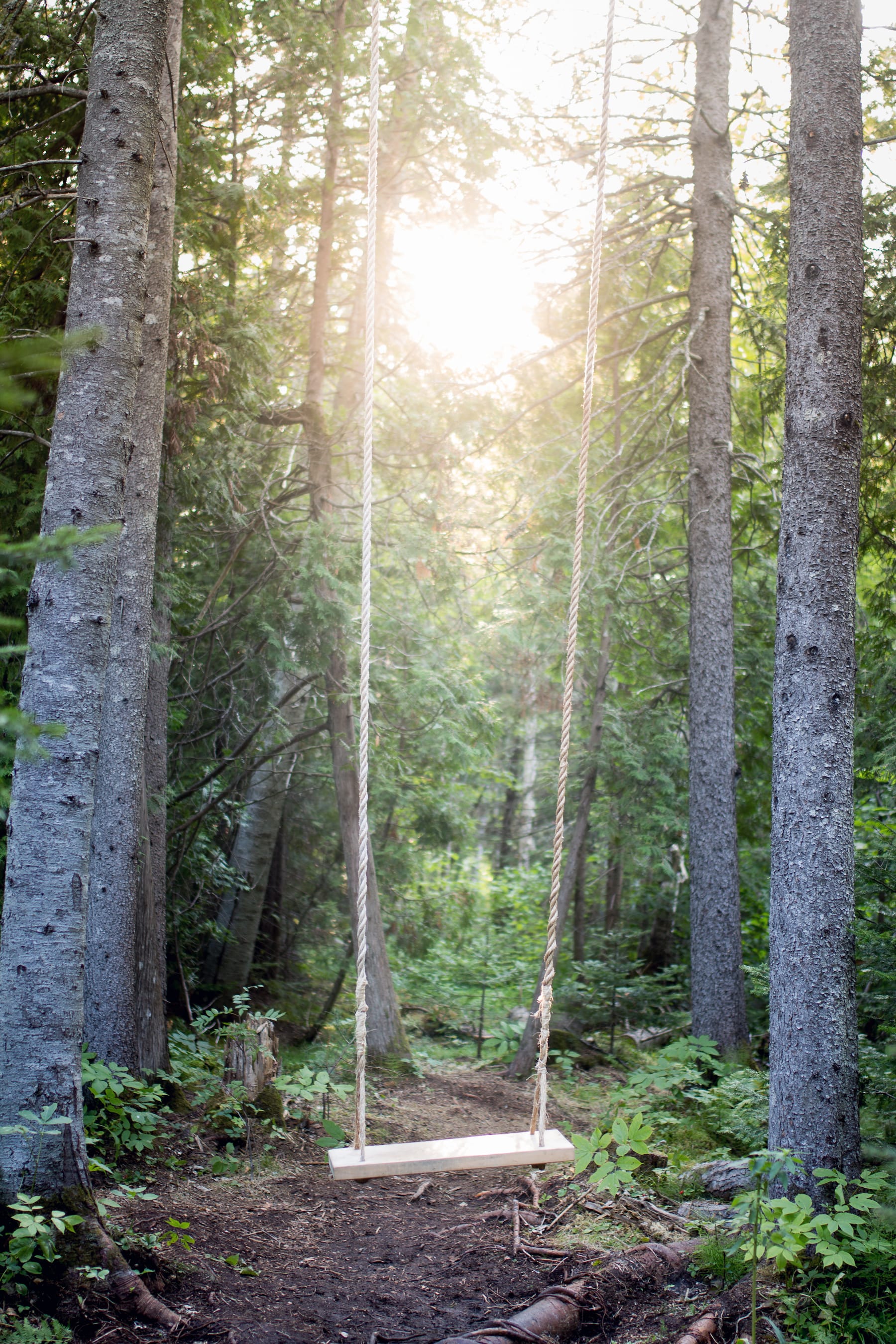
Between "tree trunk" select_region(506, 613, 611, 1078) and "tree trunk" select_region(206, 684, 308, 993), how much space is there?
8.59ft

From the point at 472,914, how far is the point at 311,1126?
27.2ft

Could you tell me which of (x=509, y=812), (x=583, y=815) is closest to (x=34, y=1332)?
(x=583, y=815)

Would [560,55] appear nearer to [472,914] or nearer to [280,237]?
[280,237]

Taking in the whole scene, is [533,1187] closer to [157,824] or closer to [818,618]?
[157,824]

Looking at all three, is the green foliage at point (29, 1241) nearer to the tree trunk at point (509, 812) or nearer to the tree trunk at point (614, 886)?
the tree trunk at point (614, 886)

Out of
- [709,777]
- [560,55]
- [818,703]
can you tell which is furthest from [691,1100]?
[560,55]

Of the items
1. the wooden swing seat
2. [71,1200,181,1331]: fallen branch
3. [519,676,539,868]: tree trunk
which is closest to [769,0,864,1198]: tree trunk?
the wooden swing seat

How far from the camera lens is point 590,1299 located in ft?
11.6

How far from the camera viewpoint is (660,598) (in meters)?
7.90

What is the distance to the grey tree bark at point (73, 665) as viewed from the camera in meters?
3.37

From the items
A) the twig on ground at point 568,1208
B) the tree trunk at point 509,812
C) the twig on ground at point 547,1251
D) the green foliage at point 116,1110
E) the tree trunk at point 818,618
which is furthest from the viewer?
the tree trunk at point 509,812

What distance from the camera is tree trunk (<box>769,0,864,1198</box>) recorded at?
3.82m

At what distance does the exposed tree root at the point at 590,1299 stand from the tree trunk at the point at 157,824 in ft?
9.11

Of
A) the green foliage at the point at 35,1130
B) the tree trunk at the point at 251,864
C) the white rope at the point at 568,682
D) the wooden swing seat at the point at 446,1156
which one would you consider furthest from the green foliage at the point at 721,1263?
the tree trunk at the point at 251,864
